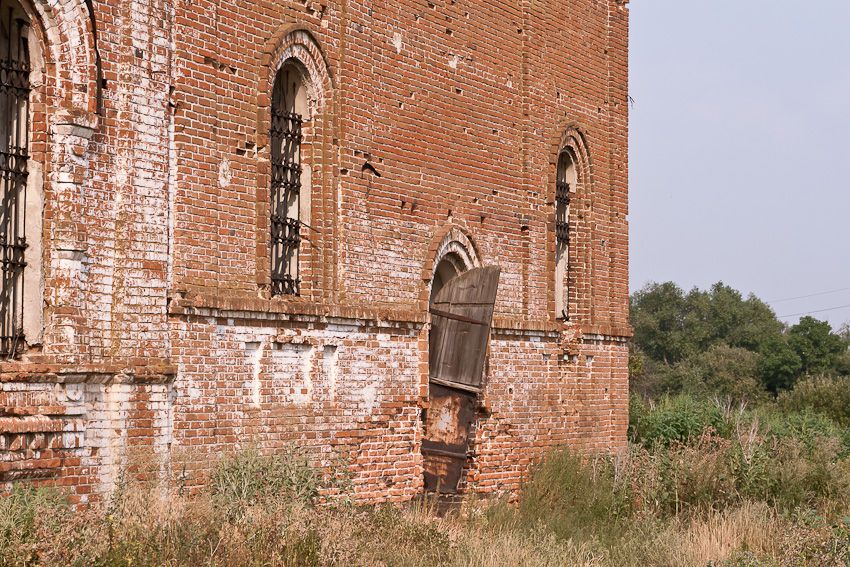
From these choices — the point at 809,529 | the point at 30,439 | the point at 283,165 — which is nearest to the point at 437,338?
the point at 283,165

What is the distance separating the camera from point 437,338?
1437 cm

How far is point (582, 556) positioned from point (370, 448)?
2.87m

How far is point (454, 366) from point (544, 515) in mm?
2039

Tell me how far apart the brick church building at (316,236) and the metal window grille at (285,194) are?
1.2 inches

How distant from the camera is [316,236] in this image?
12406mm

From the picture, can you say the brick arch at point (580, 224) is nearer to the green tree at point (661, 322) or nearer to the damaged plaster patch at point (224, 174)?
the damaged plaster patch at point (224, 174)

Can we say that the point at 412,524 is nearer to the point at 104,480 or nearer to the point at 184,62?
the point at 104,480

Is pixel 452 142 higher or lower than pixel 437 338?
higher

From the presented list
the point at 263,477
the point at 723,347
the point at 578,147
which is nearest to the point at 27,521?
the point at 263,477

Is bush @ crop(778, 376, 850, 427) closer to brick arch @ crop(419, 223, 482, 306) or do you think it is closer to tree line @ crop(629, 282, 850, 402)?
tree line @ crop(629, 282, 850, 402)

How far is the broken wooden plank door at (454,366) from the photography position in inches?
559

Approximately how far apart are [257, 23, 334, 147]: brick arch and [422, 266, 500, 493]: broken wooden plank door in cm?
297

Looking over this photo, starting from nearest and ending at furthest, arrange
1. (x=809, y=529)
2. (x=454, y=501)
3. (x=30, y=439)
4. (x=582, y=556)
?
1. (x=30, y=439)
2. (x=582, y=556)
3. (x=809, y=529)
4. (x=454, y=501)

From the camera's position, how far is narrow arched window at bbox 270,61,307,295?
12.2m
